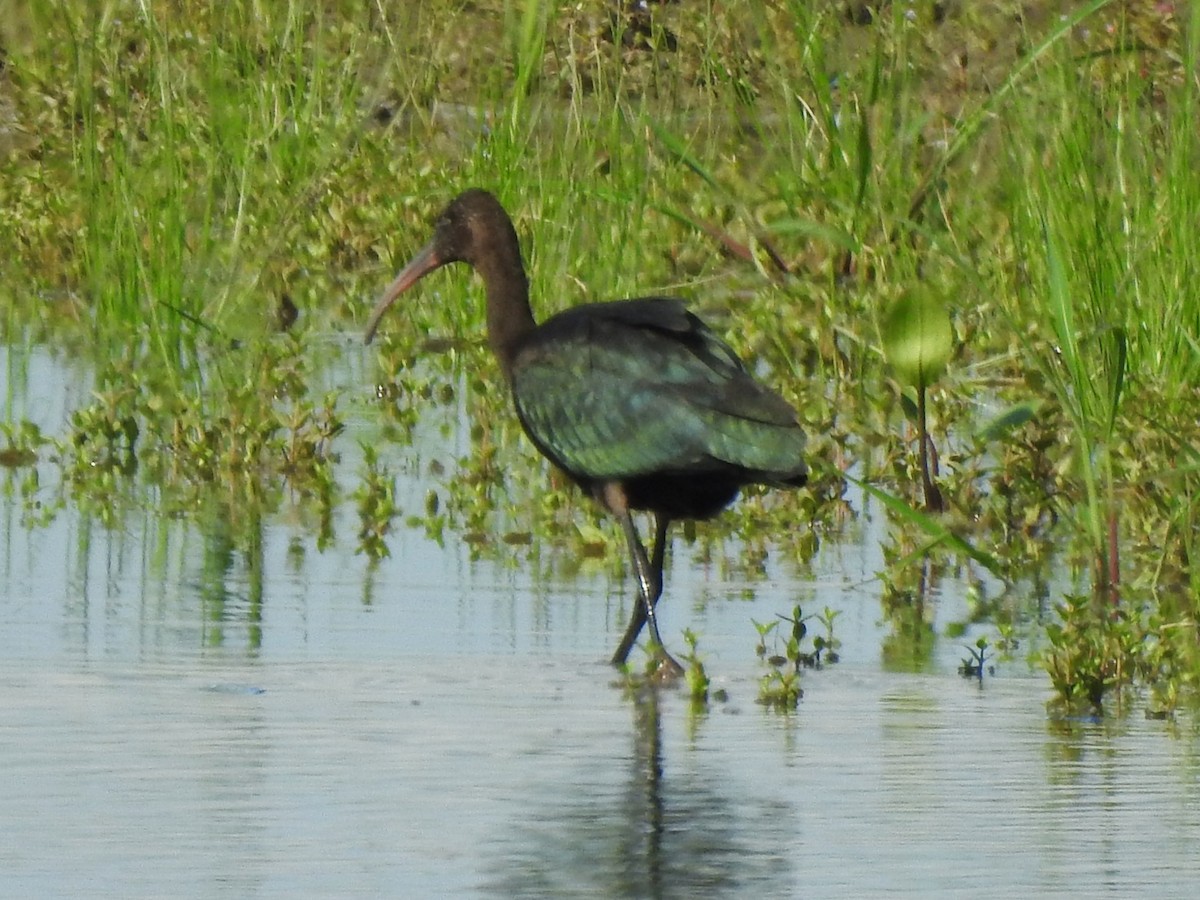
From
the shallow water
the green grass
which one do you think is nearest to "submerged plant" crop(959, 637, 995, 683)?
the shallow water

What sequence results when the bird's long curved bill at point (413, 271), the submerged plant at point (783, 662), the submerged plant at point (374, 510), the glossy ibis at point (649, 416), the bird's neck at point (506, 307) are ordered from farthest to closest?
the bird's long curved bill at point (413, 271) < the submerged plant at point (374, 510) < the bird's neck at point (506, 307) < the glossy ibis at point (649, 416) < the submerged plant at point (783, 662)

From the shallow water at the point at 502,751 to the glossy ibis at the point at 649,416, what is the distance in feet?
0.95

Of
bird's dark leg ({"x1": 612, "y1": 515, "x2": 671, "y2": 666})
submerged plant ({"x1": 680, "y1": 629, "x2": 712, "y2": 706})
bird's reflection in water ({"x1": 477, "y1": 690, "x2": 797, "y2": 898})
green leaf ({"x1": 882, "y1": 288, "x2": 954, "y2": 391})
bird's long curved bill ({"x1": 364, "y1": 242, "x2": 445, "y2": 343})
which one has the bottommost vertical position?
bird's reflection in water ({"x1": 477, "y1": 690, "x2": 797, "y2": 898})

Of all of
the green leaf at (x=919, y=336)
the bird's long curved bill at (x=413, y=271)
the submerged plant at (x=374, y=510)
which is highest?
the bird's long curved bill at (x=413, y=271)

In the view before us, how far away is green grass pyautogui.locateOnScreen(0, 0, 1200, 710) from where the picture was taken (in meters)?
7.96

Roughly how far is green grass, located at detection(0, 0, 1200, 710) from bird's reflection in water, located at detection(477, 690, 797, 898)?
41.8 inches

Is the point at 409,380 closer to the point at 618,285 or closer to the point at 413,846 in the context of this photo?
the point at 618,285

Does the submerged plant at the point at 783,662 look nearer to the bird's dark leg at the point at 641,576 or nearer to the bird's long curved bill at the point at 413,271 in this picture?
the bird's dark leg at the point at 641,576

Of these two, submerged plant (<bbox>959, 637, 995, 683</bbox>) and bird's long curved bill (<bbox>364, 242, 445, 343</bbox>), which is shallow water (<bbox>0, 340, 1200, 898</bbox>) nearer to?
submerged plant (<bbox>959, 637, 995, 683</bbox>)

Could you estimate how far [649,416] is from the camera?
7.03m

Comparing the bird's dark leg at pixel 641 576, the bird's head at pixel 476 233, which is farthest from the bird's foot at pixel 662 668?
the bird's head at pixel 476 233

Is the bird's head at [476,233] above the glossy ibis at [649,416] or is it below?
above

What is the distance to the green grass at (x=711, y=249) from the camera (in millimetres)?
7965

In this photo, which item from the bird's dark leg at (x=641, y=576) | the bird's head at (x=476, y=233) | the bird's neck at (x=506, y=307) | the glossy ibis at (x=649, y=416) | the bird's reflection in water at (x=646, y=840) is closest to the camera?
the bird's reflection in water at (x=646, y=840)
